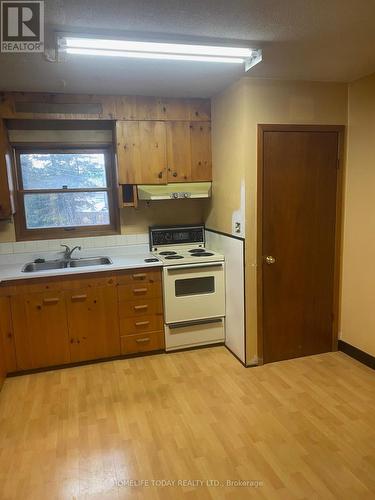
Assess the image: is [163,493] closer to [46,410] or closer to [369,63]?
[46,410]

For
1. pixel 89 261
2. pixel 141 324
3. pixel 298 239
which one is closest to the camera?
pixel 298 239

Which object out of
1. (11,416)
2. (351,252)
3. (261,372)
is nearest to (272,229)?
(351,252)

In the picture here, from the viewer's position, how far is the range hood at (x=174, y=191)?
138 inches

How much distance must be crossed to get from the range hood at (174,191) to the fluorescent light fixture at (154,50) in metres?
1.37

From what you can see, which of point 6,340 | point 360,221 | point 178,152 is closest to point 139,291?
point 6,340

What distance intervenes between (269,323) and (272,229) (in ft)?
2.76

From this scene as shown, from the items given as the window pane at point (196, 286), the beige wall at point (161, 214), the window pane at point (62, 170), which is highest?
the window pane at point (62, 170)

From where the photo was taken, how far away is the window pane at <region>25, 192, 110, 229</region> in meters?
3.64

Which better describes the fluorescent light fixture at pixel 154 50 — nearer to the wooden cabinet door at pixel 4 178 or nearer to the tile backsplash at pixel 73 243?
the wooden cabinet door at pixel 4 178

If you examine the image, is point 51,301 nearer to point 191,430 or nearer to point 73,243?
point 73,243

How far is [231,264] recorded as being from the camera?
3338mm

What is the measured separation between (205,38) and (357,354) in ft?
9.33

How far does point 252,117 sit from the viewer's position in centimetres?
291

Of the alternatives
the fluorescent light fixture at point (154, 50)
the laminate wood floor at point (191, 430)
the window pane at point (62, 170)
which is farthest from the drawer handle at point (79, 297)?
the fluorescent light fixture at point (154, 50)
